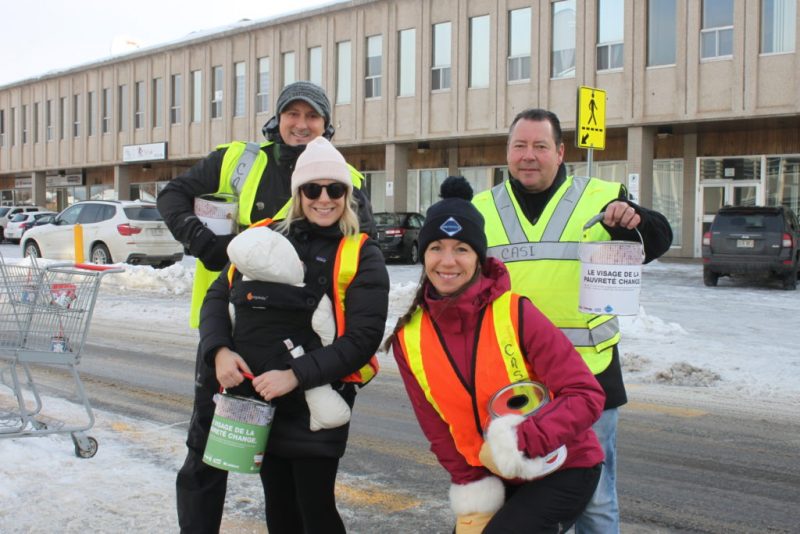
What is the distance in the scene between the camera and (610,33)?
24.8 m

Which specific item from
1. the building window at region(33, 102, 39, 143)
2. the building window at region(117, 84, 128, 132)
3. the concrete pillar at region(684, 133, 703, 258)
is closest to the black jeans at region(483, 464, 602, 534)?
the concrete pillar at region(684, 133, 703, 258)

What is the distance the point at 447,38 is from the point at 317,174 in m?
26.4

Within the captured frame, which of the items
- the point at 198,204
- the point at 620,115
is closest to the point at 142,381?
the point at 198,204

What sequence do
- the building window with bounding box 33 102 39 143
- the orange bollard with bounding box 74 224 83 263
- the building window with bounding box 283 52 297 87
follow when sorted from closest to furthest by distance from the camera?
the orange bollard with bounding box 74 224 83 263
the building window with bounding box 283 52 297 87
the building window with bounding box 33 102 39 143

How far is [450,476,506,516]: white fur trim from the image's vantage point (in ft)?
8.93

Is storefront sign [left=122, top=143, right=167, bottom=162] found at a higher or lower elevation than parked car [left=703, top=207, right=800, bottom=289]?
higher

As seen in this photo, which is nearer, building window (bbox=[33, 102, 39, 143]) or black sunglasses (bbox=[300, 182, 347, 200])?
black sunglasses (bbox=[300, 182, 347, 200])

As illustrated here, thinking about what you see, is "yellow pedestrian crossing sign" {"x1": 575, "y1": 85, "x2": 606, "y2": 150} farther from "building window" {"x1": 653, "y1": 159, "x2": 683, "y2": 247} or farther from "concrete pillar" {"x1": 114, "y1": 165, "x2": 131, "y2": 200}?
"concrete pillar" {"x1": 114, "y1": 165, "x2": 131, "y2": 200}

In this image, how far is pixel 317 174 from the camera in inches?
127

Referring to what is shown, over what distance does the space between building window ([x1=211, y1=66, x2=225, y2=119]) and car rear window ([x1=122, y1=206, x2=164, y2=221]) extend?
16093mm

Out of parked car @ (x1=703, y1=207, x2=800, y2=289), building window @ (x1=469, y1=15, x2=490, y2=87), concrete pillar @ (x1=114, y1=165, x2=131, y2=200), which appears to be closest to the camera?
parked car @ (x1=703, y1=207, x2=800, y2=289)

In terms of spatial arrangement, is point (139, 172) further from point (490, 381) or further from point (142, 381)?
point (490, 381)

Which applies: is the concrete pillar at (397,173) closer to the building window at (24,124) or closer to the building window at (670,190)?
the building window at (670,190)

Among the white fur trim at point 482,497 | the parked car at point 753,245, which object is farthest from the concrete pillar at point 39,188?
the white fur trim at point 482,497
